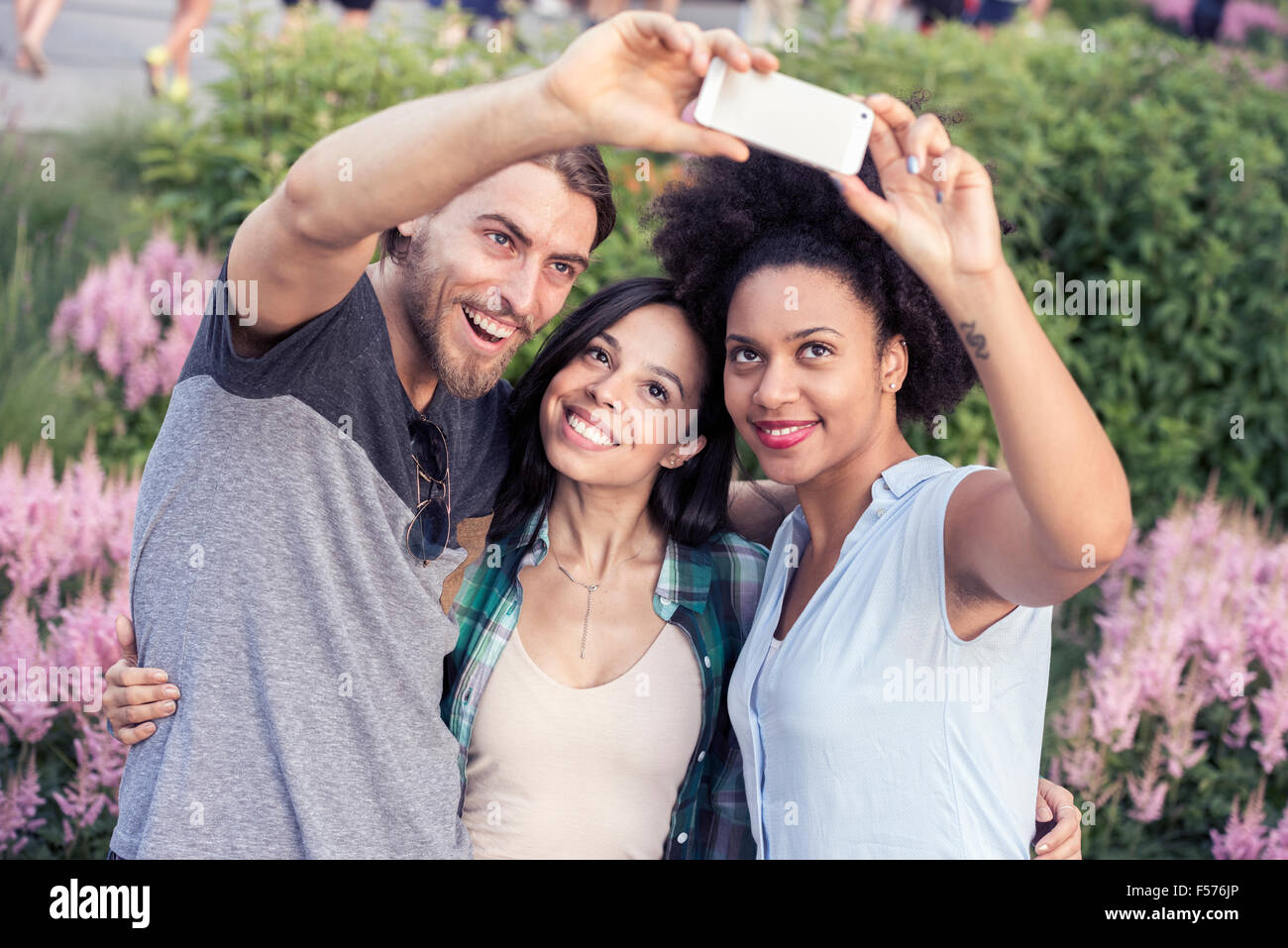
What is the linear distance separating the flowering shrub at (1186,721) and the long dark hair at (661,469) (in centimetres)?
141

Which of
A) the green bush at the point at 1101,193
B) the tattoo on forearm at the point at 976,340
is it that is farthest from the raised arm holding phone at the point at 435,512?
the green bush at the point at 1101,193

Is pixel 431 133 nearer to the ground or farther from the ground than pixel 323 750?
farther from the ground

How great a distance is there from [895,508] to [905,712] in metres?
0.42

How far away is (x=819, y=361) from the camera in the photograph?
245cm

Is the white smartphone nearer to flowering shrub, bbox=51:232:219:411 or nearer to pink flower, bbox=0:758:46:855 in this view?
pink flower, bbox=0:758:46:855

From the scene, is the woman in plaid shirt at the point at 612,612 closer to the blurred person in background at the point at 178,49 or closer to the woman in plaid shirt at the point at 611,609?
the woman in plaid shirt at the point at 611,609

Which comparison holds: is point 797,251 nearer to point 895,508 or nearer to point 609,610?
point 895,508

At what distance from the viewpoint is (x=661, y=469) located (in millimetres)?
3018

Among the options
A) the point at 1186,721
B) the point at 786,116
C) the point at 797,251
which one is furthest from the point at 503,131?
the point at 1186,721

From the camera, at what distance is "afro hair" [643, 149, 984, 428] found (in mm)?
2572

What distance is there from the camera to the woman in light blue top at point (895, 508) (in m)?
1.84

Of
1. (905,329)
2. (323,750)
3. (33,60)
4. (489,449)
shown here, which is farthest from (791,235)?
(33,60)

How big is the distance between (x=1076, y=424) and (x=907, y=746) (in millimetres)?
763
